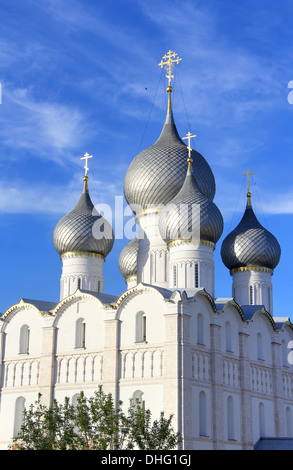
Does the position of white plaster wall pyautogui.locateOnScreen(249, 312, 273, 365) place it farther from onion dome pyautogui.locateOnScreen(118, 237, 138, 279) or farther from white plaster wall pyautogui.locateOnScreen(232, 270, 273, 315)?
onion dome pyautogui.locateOnScreen(118, 237, 138, 279)

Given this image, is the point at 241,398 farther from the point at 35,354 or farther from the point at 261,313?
the point at 35,354

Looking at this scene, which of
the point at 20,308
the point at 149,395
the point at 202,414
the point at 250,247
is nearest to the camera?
the point at 149,395

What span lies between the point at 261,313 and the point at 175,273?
4074 mm

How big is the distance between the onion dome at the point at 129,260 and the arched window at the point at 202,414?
11.7 m

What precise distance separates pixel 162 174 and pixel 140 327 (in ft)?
28.6

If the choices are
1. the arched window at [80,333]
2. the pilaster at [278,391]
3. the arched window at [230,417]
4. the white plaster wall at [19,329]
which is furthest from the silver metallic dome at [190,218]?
the arched window at [230,417]

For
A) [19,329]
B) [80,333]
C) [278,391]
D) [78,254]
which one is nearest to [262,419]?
[278,391]

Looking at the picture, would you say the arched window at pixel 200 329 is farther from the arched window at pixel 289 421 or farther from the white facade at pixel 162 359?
the arched window at pixel 289 421

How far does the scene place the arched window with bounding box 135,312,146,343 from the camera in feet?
91.5

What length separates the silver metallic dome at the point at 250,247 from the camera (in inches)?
1383

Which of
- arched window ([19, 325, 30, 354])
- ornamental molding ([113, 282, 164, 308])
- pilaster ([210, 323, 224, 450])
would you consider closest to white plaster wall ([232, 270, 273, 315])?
pilaster ([210, 323, 224, 450])

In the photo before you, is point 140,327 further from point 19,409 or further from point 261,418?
point 261,418

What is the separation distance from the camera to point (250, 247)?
1382 inches

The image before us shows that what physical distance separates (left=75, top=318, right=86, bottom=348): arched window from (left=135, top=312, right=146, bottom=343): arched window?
255 cm
